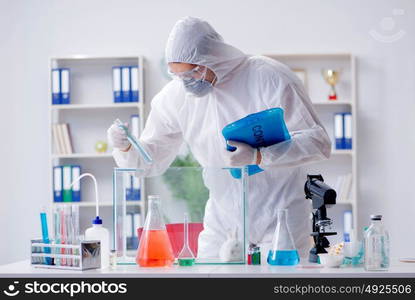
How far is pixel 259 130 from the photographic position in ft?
7.56

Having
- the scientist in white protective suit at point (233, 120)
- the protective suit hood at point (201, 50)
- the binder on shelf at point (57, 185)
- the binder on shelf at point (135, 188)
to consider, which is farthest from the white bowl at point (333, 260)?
the binder on shelf at point (57, 185)

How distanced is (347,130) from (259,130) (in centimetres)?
315

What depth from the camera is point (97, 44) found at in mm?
5656

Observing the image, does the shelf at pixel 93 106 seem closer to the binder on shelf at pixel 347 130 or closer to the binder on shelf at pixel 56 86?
the binder on shelf at pixel 56 86

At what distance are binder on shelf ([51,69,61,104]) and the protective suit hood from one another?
9.42 ft

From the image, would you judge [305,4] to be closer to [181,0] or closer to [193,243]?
[181,0]

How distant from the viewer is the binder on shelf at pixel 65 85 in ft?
17.8

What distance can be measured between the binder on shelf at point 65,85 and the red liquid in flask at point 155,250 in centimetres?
348

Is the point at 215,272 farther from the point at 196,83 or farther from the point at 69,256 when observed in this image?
the point at 196,83

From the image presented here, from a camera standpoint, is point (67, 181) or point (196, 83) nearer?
point (196, 83)

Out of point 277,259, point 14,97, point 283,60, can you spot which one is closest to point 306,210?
point 277,259

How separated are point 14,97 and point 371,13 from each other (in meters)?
3.01

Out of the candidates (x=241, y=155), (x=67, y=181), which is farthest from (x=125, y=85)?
(x=241, y=155)

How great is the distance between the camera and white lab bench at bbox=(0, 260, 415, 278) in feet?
6.20
